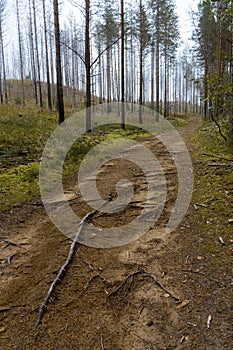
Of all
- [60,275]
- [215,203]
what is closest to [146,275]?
[60,275]

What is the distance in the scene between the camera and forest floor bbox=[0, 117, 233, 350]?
227 cm

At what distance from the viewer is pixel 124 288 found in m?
2.86

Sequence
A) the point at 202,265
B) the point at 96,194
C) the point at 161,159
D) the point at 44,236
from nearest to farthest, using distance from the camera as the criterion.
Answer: the point at 202,265
the point at 44,236
the point at 96,194
the point at 161,159

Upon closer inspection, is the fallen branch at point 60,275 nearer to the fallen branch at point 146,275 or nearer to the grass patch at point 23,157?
the fallen branch at point 146,275

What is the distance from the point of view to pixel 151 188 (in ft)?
19.2

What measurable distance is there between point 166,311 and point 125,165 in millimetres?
5894

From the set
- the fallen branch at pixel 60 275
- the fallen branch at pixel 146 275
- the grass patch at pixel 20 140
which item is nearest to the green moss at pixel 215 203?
the fallen branch at pixel 146 275

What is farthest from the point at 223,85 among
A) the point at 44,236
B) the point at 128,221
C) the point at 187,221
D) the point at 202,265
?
the point at 44,236

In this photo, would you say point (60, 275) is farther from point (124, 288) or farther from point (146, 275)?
point (146, 275)

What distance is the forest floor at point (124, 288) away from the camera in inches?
89.3

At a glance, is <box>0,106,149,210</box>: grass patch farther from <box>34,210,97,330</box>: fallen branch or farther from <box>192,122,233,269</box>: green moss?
<box>192,122,233,269</box>: green moss

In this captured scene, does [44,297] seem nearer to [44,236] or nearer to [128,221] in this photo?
[44,236]

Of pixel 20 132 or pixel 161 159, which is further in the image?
pixel 20 132

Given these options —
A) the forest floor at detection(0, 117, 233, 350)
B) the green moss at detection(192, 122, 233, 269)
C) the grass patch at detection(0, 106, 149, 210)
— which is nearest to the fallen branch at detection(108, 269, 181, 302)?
the forest floor at detection(0, 117, 233, 350)
